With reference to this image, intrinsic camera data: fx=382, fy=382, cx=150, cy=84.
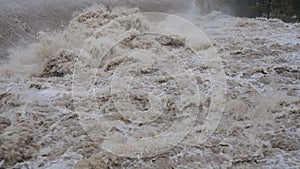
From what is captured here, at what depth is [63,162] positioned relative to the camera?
4.91 m

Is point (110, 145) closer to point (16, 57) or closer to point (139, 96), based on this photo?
point (139, 96)

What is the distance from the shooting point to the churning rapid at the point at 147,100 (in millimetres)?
5086

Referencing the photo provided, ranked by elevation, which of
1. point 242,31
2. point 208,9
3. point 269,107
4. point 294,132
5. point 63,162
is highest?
point 208,9

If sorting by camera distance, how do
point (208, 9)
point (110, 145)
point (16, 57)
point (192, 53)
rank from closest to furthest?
1. point (110, 145)
2. point (192, 53)
3. point (16, 57)
4. point (208, 9)

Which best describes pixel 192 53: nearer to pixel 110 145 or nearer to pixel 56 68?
pixel 56 68

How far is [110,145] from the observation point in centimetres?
525

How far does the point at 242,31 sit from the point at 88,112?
6.65 m

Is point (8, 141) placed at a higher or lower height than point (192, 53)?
lower

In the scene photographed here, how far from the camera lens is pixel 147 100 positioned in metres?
6.63

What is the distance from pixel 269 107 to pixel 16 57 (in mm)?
6732

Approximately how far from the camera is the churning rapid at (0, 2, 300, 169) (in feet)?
16.7

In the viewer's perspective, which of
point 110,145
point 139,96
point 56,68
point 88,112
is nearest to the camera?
point 110,145

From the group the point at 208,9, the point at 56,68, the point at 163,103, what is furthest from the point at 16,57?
the point at 208,9

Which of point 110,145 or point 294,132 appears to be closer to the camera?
point 110,145
